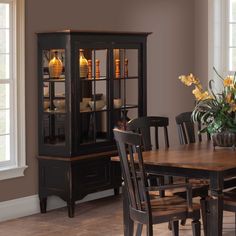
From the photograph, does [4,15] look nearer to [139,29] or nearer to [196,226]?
[139,29]

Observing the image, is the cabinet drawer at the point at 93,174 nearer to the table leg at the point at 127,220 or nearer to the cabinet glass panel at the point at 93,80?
the cabinet glass panel at the point at 93,80

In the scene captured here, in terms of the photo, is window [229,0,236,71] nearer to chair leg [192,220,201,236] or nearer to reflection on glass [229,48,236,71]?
reflection on glass [229,48,236,71]

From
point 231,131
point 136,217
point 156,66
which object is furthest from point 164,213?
point 156,66

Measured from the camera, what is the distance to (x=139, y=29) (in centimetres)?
809

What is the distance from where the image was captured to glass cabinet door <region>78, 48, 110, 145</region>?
22.7 feet

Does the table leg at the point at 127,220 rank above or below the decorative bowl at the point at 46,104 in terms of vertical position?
below

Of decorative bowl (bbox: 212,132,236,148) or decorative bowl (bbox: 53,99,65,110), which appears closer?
decorative bowl (bbox: 212,132,236,148)

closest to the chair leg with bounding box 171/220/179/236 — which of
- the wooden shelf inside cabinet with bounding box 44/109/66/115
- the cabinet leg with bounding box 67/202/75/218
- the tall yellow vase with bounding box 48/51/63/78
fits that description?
the cabinet leg with bounding box 67/202/75/218

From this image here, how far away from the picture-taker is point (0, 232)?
618 cm

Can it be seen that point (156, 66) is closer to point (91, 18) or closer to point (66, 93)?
point (91, 18)

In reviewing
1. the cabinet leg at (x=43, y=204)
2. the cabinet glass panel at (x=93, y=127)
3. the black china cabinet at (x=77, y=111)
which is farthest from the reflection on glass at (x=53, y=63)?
the cabinet leg at (x=43, y=204)

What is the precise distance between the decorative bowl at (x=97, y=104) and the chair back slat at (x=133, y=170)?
2.14m

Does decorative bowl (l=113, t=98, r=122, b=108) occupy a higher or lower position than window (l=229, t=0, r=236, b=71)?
lower

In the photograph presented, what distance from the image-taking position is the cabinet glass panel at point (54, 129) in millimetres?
6840
